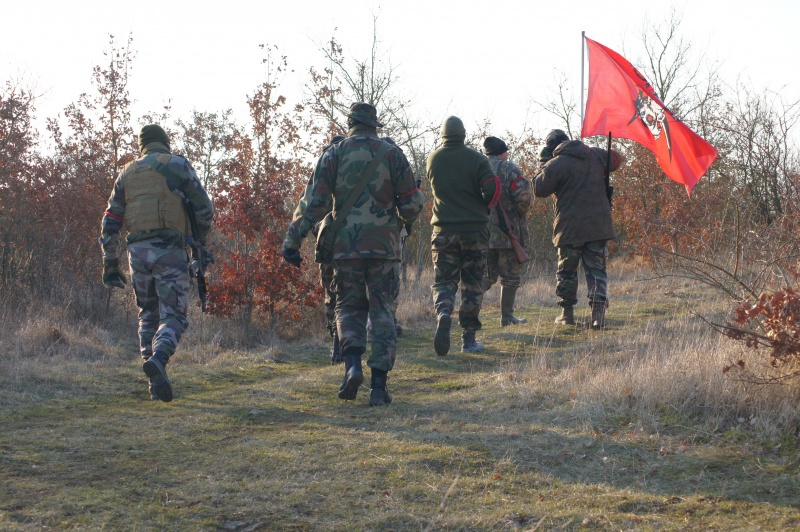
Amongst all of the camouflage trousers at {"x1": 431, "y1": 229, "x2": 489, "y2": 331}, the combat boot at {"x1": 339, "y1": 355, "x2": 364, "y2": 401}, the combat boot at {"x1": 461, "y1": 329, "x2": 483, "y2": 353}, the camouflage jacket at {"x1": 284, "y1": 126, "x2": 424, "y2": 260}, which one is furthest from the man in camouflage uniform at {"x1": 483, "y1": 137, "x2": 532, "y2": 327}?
the combat boot at {"x1": 339, "y1": 355, "x2": 364, "y2": 401}

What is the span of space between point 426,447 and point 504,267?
5.06m

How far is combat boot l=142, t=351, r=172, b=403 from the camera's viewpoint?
5543 mm

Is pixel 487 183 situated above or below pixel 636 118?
below

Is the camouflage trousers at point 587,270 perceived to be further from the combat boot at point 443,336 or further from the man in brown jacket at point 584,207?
the combat boot at point 443,336

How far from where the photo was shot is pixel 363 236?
17.9ft

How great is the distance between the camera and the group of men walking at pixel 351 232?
548 centimetres

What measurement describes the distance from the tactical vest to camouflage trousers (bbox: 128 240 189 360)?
0.54ft

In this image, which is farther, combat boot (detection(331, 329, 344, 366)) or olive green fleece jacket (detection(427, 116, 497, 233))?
combat boot (detection(331, 329, 344, 366))

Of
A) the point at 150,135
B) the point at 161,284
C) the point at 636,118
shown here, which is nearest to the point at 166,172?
the point at 150,135

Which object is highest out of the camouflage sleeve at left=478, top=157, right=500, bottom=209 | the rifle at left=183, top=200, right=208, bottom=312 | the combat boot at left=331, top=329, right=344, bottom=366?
the camouflage sleeve at left=478, top=157, right=500, bottom=209

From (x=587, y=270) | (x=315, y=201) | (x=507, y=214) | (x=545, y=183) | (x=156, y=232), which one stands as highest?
(x=545, y=183)

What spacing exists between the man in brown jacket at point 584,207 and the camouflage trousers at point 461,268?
131 cm

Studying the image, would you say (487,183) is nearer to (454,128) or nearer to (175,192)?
(454,128)

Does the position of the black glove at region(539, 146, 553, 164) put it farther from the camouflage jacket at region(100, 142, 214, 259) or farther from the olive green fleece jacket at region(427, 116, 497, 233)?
the camouflage jacket at region(100, 142, 214, 259)
